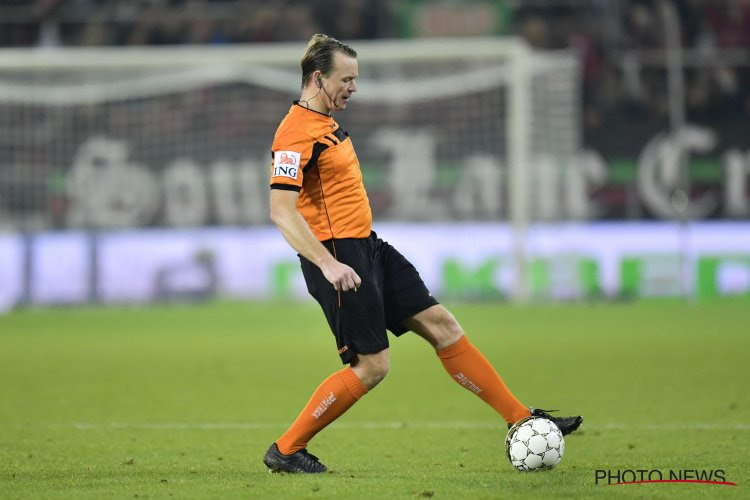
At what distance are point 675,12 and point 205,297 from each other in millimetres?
9856

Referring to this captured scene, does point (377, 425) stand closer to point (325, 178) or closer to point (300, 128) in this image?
point (325, 178)

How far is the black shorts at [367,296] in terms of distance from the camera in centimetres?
533

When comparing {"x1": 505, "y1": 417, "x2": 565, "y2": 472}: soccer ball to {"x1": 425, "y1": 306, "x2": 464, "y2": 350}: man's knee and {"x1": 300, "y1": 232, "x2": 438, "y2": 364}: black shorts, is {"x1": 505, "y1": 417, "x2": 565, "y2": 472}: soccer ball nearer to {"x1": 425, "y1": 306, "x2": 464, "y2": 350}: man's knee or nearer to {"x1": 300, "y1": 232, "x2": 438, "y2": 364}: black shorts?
{"x1": 425, "y1": 306, "x2": 464, "y2": 350}: man's knee

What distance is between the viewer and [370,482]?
17.0 ft

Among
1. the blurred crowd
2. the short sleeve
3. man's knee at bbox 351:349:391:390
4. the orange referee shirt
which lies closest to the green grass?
man's knee at bbox 351:349:391:390

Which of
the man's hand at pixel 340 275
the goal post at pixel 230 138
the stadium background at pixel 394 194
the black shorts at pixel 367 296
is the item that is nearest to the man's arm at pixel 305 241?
the man's hand at pixel 340 275

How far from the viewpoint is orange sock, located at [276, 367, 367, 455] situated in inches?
213

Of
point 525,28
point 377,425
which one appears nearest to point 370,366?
point 377,425

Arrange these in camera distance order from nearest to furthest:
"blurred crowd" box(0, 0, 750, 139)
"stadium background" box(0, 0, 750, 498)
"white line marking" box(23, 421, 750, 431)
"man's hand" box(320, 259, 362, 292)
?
"man's hand" box(320, 259, 362, 292) → "white line marking" box(23, 421, 750, 431) → "stadium background" box(0, 0, 750, 498) → "blurred crowd" box(0, 0, 750, 139)

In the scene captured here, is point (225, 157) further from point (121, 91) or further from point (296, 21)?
point (296, 21)

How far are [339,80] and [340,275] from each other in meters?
0.86

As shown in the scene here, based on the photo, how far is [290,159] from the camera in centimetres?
524

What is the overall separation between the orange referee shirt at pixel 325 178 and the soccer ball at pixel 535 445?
1065 millimetres

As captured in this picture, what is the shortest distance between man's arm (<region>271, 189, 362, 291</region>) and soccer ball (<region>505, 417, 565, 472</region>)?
0.95 m
